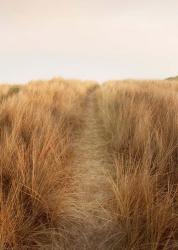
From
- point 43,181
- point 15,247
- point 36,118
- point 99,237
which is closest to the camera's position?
point 15,247

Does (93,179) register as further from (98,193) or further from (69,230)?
(69,230)

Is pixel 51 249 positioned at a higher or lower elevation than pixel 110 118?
lower

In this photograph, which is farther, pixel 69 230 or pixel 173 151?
pixel 173 151

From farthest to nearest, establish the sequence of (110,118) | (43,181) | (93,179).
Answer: (110,118), (93,179), (43,181)

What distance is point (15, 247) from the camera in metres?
1.11

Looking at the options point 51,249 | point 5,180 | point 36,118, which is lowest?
point 51,249

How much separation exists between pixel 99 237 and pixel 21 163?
1.88 feet

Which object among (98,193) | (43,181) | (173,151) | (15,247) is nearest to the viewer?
(15,247)

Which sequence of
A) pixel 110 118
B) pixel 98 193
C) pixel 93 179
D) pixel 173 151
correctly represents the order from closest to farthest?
pixel 98 193
pixel 93 179
pixel 173 151
pixel 110 118

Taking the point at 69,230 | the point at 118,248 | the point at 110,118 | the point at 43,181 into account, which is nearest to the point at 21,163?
the point at 43,181

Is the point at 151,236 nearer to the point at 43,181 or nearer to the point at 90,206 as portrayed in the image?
the point at 90,206

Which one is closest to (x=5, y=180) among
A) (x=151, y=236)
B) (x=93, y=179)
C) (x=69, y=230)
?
(x=69, y=230)

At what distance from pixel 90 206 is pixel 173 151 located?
0.88 metres

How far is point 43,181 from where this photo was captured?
1465 millimetres
